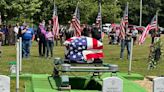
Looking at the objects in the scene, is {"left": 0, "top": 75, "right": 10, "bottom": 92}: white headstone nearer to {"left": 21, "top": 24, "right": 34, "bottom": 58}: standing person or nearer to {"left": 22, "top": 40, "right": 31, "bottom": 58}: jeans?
{"left": 21, "top": 24, "right": 34, "bottom": 58}: standing person

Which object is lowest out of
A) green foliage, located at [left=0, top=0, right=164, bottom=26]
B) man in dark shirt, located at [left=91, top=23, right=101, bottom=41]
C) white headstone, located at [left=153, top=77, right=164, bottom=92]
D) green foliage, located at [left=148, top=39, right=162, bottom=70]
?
green foliage, located at [left=148, top=39, right=162, bottom=70]

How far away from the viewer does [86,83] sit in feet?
37.9

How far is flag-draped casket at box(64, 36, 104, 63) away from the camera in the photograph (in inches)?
430

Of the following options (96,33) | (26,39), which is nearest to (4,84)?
(26,39)

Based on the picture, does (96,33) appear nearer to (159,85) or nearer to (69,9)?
(159,85)

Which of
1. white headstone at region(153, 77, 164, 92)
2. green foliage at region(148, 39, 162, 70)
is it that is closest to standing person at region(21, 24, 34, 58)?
green foliage at region(148, 39, 162, 70)

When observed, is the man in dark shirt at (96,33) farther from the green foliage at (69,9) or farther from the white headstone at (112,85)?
the green foliage at (69,9)

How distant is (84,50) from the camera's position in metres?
10.9

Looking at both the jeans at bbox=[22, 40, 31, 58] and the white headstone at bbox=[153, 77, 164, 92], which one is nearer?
the white headstone at bbox=[153, 77, 164, 92]

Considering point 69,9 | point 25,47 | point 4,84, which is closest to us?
point 4,84

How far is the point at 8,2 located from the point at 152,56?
26.7 meters

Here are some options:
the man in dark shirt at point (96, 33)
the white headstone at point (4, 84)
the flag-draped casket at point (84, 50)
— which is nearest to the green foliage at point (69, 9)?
the man in dark shirt at point (96, 33)

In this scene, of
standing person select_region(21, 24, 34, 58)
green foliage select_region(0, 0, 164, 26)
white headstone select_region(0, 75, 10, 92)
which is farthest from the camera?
green foliage select_region(0, 0, 164, 26)

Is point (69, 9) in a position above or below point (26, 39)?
above
